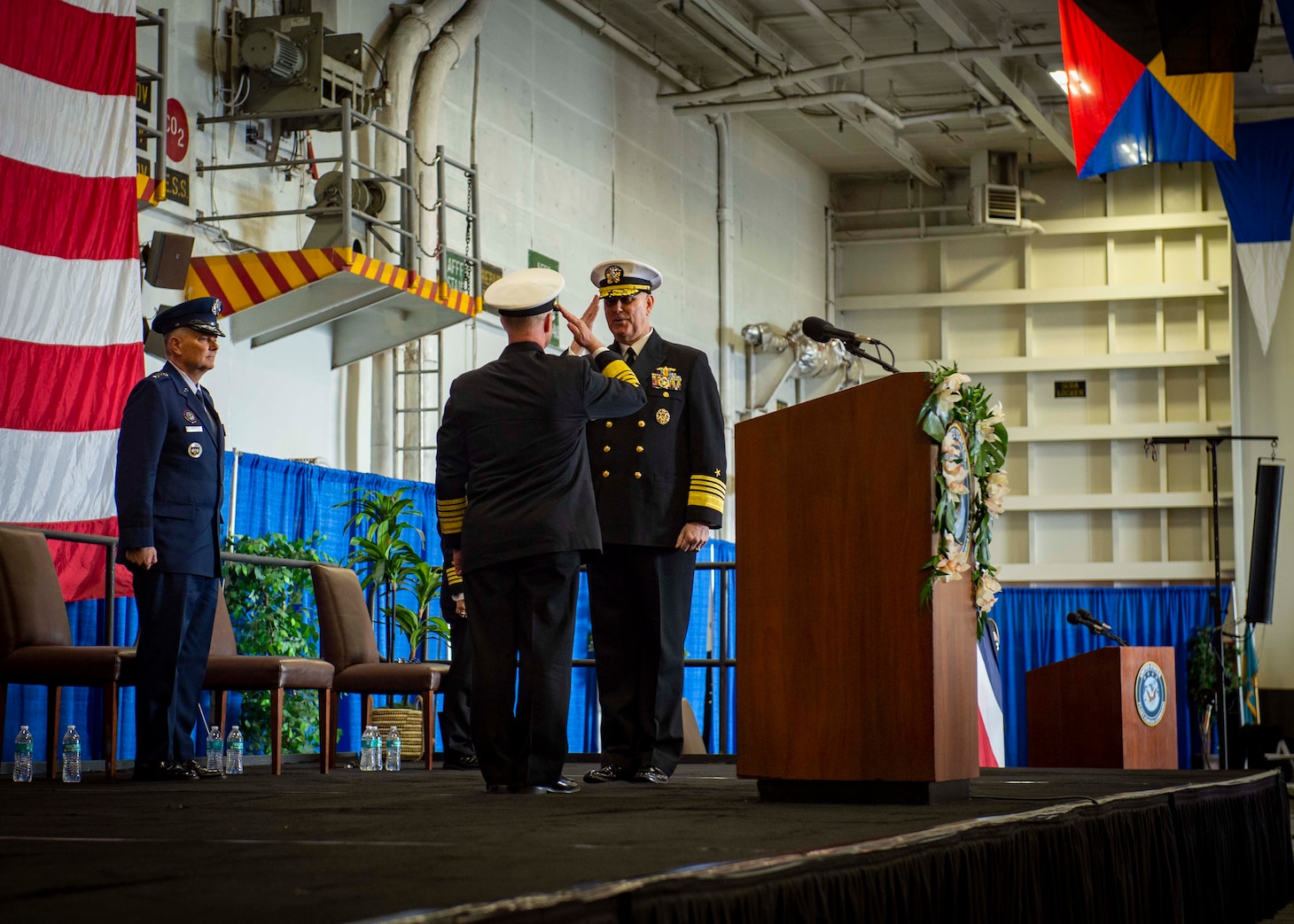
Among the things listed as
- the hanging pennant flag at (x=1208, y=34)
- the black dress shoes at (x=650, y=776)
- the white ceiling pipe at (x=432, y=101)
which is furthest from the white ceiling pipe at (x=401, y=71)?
the black dress shoes at (x=650, y=776)

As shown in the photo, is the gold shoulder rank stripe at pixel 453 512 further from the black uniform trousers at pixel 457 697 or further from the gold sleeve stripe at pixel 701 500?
the black uniform trousers at pixel 457 697

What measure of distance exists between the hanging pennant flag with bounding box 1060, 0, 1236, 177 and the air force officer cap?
4.52m

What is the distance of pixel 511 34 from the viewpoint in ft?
35.4

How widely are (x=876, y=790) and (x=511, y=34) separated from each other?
891 centimetres

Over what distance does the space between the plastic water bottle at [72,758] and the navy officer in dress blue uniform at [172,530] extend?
387mm

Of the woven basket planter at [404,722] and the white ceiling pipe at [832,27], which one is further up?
the white ceiling pipe at [832,27]

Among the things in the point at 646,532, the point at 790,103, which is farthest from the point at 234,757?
the point at 790,103

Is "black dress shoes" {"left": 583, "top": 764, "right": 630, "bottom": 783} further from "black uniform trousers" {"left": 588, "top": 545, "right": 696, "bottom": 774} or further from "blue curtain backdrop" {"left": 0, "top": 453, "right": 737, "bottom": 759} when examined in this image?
"blue curtain backdrop" {"left": 0, "top": 453, "right": 737, "bottom": 759}

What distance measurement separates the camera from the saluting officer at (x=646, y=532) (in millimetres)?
3721

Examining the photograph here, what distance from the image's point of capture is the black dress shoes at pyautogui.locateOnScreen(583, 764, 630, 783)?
3652 millimetres

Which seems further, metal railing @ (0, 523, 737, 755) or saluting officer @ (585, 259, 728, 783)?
metal railing @ (0, 523, 737, 755)

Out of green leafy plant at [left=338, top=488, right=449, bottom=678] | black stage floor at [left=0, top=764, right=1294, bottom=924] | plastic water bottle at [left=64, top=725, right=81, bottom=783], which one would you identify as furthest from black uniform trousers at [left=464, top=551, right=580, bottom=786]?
green leafy plant at [left=338, top=488, right=449, bottom=678]

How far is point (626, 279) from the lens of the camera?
3748 millimetres

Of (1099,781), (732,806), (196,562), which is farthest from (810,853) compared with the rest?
(196,562)
